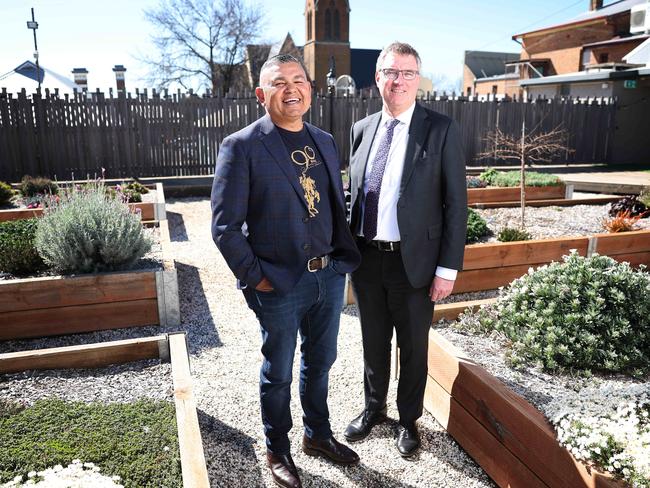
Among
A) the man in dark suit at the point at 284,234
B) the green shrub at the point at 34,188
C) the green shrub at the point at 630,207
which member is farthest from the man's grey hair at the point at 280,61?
the green shrub at the point at 34,188

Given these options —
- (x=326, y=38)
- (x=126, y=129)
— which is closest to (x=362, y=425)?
(x=126, y=129)

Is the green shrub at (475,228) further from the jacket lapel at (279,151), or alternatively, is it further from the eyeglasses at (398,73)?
the jacket lapel at (279,151)

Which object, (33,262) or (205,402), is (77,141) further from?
(205,402)

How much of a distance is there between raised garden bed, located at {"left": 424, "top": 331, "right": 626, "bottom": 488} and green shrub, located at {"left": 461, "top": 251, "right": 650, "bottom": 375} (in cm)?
39

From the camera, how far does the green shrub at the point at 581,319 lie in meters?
2.98

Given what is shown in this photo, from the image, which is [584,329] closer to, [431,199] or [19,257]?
[431,199]

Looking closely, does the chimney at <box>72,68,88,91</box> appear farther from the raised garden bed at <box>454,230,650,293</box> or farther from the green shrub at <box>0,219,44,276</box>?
the raised garden bed at <box>454,230,650,293</box>

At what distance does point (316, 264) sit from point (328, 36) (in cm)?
4659

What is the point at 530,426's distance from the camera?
2352 mm

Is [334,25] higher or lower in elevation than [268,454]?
higher

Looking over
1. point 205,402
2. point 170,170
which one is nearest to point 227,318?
point 205,402

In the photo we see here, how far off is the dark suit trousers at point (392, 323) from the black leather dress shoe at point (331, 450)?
0.34m

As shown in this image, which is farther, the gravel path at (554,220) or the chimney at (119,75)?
the chimney at (119,75)

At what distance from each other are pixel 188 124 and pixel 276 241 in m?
11.5
